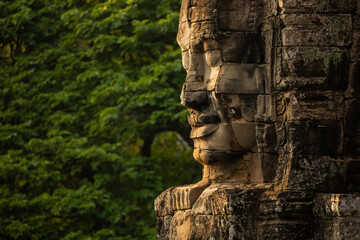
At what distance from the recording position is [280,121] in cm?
937

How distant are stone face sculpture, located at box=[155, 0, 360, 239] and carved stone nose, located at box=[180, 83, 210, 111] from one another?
100 mm

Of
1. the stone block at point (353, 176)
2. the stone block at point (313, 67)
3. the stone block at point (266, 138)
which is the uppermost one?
the stone block at point (313, 67)

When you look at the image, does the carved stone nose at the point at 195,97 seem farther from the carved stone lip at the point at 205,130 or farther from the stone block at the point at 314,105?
the stone block at the point at 314,105

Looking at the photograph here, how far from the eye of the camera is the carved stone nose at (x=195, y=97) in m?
10.1

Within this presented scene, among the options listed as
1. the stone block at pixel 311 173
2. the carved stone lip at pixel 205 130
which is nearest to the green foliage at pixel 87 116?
the carved stone lip at pixel 205 130

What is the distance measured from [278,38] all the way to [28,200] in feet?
28.8

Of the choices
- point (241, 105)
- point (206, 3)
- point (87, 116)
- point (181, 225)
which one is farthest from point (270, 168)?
point (87, 116)

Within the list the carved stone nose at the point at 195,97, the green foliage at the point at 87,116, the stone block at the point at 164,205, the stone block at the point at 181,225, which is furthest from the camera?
the green foliage at the point at 87,116

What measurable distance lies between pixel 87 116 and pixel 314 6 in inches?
358

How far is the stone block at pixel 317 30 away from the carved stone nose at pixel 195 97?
126 centimetres

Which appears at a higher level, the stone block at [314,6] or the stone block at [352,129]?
the stone block at [314,6]

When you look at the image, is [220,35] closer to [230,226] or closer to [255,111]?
[255,111]

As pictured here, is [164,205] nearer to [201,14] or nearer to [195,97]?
[195,97]

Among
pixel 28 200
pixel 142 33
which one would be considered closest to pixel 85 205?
pixel 28 200
